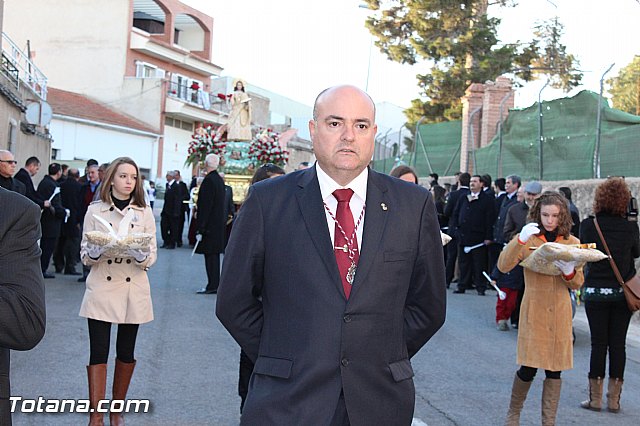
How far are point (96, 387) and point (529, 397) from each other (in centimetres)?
383

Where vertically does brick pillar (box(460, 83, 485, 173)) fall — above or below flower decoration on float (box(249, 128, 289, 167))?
above

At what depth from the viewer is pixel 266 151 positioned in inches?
864

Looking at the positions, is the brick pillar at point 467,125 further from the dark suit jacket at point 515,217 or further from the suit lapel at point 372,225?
the suit lapel at point 372,225

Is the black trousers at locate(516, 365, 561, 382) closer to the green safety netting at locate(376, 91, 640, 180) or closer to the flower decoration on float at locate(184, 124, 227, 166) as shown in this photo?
the green safety netting at locate(376, 91, 640, 180)

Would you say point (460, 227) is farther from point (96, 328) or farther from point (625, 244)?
point (96, 328)

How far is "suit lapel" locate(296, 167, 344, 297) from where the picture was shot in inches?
129

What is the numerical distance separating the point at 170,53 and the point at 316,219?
54277 mm

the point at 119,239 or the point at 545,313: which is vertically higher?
the point at 119,239

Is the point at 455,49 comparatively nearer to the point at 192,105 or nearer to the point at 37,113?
the point at 37,113

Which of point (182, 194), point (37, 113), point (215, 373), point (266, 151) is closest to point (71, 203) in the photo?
point (266, 151)

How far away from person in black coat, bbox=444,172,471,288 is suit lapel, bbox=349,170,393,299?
12.5 metres

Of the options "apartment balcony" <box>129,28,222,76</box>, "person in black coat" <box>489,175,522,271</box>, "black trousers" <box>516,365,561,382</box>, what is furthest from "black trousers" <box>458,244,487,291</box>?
"apartment balcony" <box>129,28,222,76</box>

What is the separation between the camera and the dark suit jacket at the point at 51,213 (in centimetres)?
1475

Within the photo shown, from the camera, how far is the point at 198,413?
670 centimetres
